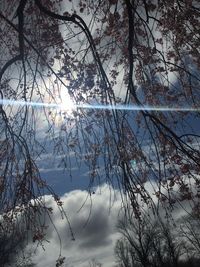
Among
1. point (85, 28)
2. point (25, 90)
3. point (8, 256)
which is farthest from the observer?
point (8, 256)

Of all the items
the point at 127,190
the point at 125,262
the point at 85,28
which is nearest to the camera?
the point at 127,190

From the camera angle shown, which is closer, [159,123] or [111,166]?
[111,166]

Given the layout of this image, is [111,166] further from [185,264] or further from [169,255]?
[185,264]

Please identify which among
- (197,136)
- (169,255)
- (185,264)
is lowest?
(185,264)

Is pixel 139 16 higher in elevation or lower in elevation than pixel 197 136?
higher

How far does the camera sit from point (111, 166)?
19.2ft

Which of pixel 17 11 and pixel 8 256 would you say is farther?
pixel 8 256

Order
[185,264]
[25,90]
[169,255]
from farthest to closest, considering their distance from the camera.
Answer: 1. [185,264]
2. [169,255]
3. [25,90]

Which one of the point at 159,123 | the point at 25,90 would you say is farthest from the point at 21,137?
the point at 159,123

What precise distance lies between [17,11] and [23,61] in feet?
2.54

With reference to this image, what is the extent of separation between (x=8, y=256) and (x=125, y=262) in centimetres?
2786

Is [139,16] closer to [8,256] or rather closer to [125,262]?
[8,256]

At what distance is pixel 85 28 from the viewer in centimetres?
622

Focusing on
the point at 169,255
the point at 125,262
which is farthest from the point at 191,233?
the point at 125,262
